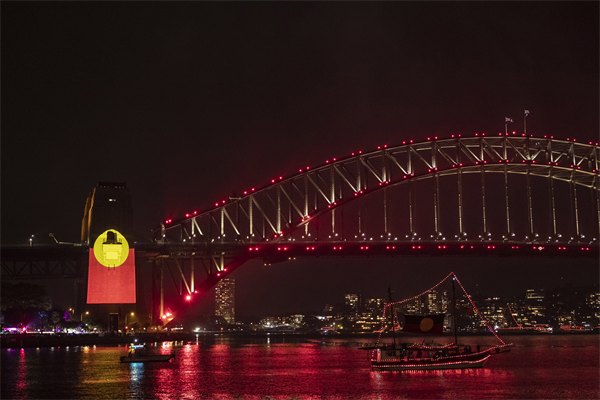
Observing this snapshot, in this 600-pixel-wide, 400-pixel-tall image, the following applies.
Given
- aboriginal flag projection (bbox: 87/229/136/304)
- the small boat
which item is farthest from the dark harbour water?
aboriginal flag projection (bbox: 87/229/136/304)

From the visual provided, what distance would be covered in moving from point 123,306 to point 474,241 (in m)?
Answer: 37.8

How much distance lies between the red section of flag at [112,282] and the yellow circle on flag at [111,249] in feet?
1.26

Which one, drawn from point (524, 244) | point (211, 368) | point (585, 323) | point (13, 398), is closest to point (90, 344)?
point (211, 368)

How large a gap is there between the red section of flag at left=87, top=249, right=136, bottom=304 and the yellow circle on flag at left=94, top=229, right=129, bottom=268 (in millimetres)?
386

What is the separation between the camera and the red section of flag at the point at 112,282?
240 ft

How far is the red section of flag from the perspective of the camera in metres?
73.0

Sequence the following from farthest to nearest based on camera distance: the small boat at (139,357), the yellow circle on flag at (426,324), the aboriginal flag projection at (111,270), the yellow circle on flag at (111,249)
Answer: the yellow circle on flag at (111,249) → the aboriginal flag projection at (111,270) → the small boat at (139,357) → the yellow circle on flag at (426,324)

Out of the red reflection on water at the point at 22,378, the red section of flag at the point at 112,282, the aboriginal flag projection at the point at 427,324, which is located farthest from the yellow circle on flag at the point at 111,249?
the aboriginal flag projection at the point at 427,324

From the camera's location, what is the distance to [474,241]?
83562 mm

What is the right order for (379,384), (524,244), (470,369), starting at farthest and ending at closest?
1. (524,244)
2. (470,369)
3. (379,384)

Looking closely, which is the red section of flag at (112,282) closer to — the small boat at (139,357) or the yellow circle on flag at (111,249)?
the yellow circle on flag at (111,249)

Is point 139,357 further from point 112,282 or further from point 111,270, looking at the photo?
point 111,270

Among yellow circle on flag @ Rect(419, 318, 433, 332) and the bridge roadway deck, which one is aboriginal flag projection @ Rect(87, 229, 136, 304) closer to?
the bridge roadway deck

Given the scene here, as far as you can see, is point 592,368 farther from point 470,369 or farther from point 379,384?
point 379,384
